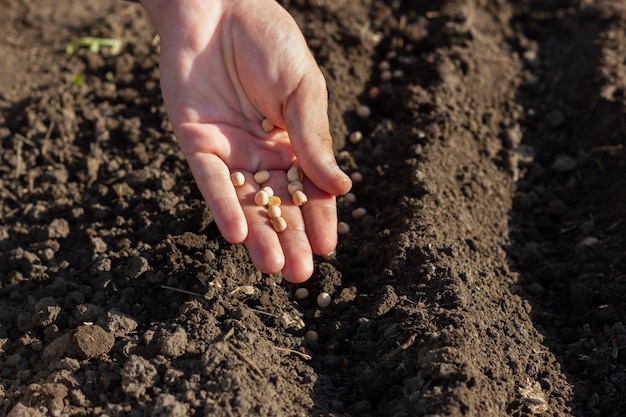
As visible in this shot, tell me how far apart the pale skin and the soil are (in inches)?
10.8

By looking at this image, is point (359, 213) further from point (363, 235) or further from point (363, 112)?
point (363, 112)

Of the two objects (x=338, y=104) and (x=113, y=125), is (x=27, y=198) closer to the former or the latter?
(x=113, y=125)

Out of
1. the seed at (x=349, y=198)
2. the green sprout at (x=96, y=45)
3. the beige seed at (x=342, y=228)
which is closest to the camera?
the beige seed at (x=342, y=228)

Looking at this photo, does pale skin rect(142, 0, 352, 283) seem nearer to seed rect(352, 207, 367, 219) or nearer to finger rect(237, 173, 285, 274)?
finger rect(237, 173, 285, 274)

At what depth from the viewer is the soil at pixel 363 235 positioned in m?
2.63

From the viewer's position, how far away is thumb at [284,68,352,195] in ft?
9.87

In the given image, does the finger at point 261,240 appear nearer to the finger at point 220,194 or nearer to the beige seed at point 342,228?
the finger at point 220,194

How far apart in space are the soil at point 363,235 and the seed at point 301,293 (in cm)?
2

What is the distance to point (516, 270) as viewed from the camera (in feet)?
11.1

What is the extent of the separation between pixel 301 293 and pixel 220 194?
580 mm

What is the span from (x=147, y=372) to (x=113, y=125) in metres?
1.84

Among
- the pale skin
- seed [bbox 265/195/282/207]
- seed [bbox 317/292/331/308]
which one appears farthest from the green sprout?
seed [bbox 317/292/331/308]

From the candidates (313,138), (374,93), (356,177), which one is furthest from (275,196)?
(374,93)

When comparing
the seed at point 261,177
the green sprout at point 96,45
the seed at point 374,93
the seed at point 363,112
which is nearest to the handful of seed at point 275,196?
the seed at point 261,177
